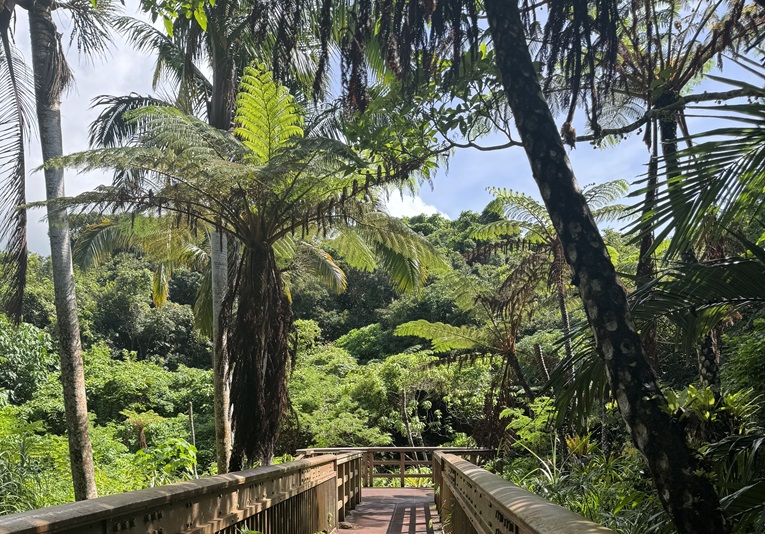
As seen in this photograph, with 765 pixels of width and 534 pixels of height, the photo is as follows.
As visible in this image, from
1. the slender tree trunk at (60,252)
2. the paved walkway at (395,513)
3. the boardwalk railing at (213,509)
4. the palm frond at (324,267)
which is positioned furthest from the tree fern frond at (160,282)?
the boardwalk railing at (213,509)

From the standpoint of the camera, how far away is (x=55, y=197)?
912 cm

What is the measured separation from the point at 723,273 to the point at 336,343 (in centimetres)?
2604

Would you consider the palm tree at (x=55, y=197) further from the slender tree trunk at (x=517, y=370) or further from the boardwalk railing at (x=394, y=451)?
the slender tree trunk at (x=517, y=370)

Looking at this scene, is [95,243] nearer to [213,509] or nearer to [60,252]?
[60,252]

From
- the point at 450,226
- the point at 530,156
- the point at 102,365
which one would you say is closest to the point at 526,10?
the point at 530,156

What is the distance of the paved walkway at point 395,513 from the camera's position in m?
7.63

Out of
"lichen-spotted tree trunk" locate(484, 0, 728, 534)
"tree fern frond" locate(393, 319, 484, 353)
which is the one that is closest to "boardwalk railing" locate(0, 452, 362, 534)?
"lichen-spotted tree trunk" locate(484, 0, 728, 534)

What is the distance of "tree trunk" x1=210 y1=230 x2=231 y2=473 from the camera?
884 centimetres

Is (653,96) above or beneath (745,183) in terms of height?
above

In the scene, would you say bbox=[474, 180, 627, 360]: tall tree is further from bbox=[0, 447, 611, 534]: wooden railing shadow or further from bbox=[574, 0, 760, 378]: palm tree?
bbox=[0, 447, 611, 534]: wooden railing shadow

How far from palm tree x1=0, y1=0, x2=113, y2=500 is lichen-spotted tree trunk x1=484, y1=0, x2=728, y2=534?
685 cm

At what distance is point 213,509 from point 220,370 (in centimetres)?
617

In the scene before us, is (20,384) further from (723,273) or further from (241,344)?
(723,273)

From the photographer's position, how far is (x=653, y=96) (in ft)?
18.6
